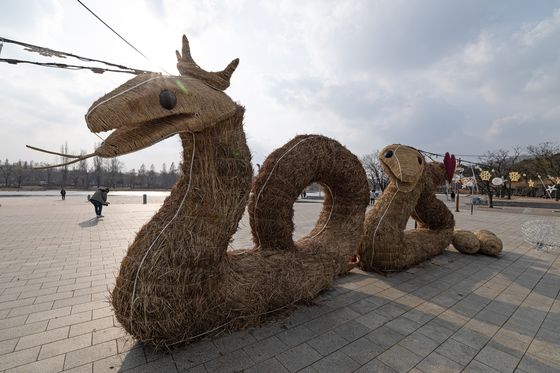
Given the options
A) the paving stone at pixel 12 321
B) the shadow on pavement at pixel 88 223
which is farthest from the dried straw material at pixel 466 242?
the shadow on pavement at pixel 88 223

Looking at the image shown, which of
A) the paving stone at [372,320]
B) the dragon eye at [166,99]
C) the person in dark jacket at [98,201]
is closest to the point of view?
the dragon eye at [166,99]

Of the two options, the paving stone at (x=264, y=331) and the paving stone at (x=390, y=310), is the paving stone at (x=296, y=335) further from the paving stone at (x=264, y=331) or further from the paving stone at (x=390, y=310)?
the paving stone at (x=390, y=310)

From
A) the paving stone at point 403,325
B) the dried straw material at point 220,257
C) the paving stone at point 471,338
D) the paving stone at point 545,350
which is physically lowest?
the paving stone at point 545,350

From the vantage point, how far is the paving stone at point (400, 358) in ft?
8.11

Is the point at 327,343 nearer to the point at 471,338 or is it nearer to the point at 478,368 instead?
the point at 478,368

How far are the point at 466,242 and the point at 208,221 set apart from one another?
22.2ft

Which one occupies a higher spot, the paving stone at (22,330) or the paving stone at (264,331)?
the paving stone at (22,330)

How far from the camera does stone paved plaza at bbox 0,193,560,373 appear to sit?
2.48 m

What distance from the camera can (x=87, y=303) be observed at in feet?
12.1

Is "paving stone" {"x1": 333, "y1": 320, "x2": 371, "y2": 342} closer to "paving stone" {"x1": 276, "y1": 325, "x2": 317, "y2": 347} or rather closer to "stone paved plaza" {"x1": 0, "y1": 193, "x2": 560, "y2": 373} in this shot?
"stone paved plaza" {"x1": 0, "y1": 193, "x2": 560, "y2": 373}

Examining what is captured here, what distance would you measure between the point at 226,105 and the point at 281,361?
2.60m

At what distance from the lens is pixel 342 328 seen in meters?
3.11

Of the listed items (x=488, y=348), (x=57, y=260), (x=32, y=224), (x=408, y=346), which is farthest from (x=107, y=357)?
(x=32, y=224)

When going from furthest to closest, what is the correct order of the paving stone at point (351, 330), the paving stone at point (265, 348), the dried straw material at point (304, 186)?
the dried straw material at point (304, 186)
the paving stone at point (351, 330)
the paving stone at point (265, 348)
